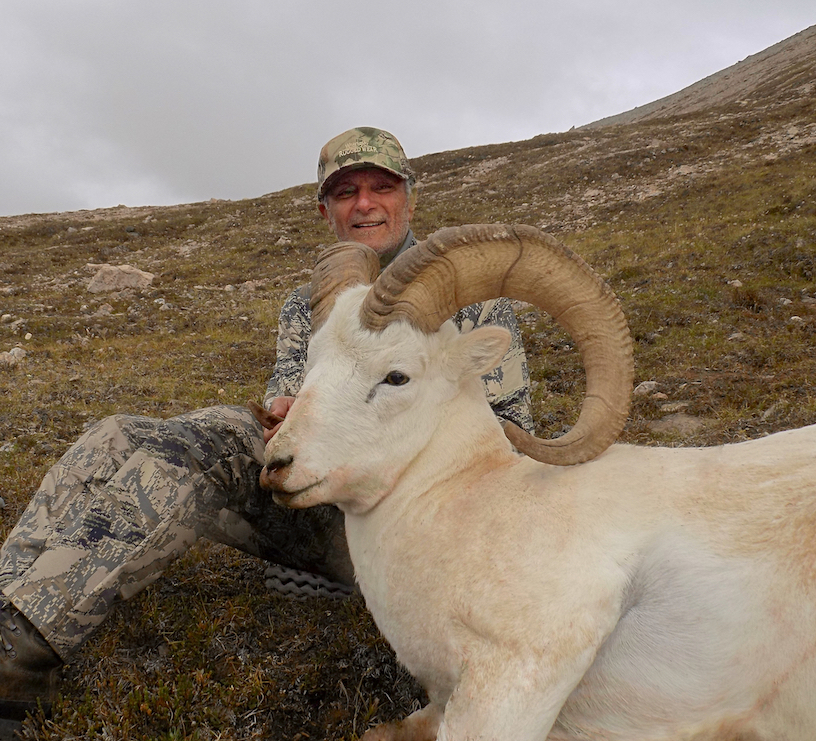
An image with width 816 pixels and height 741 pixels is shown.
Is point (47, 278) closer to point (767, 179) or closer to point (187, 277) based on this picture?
point (187, 277)

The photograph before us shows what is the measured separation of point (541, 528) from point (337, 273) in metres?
2.13

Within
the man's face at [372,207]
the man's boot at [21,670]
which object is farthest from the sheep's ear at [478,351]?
the man's boot at [21,670]

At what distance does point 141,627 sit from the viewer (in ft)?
14.1

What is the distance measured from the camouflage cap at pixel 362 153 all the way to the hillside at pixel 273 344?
12.4 feet

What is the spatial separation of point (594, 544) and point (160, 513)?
2598 mm

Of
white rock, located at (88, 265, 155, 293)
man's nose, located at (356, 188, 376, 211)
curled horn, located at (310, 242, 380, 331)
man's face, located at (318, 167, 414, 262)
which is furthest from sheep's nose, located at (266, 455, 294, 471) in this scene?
white rock, located at (88, 265, 155, 293)

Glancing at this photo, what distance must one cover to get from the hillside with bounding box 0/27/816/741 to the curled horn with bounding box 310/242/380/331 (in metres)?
2.33

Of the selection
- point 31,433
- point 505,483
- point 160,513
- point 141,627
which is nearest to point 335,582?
point 141,627

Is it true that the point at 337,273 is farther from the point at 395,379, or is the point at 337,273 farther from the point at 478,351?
the point at 478,351

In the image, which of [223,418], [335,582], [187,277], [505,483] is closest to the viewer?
[505,483]

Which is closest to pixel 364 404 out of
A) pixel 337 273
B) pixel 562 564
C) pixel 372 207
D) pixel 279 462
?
pixel 279 462

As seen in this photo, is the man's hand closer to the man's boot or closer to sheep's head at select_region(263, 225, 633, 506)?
sheep's head at select_region(263, 225, 633, 506)

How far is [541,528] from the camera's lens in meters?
2.95

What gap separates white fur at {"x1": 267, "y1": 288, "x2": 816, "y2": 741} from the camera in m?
2.68
